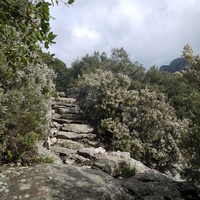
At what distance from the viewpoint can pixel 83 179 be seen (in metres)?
6.15

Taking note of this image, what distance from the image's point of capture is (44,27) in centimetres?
274

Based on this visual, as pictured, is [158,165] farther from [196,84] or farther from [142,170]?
[196,84]

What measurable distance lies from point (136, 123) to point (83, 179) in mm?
8410

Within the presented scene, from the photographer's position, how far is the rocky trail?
208 inches

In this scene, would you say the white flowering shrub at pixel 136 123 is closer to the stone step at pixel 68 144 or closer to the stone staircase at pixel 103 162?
the stone staircase at pixel 103 162

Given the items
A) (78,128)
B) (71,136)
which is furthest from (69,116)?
(71,136)

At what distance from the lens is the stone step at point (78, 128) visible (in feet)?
43.6

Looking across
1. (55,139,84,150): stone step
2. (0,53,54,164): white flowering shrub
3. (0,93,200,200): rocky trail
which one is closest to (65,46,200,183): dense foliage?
(0,93,200,200): rocky trail

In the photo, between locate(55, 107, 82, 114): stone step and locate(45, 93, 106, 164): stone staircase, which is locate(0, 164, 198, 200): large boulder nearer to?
locate(45, 93, 106, 164): stone staircase

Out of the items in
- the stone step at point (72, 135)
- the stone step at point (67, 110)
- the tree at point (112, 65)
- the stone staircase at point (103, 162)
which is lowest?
the stone staircase at point (103, 162)

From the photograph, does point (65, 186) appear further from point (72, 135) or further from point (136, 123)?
point (136, 123)

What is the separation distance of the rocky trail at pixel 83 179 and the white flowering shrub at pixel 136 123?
145cm

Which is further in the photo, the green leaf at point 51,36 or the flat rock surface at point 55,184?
the flat rock surface at point 55,184

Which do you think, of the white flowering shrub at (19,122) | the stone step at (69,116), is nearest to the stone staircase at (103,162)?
the stone step at (69,116)
